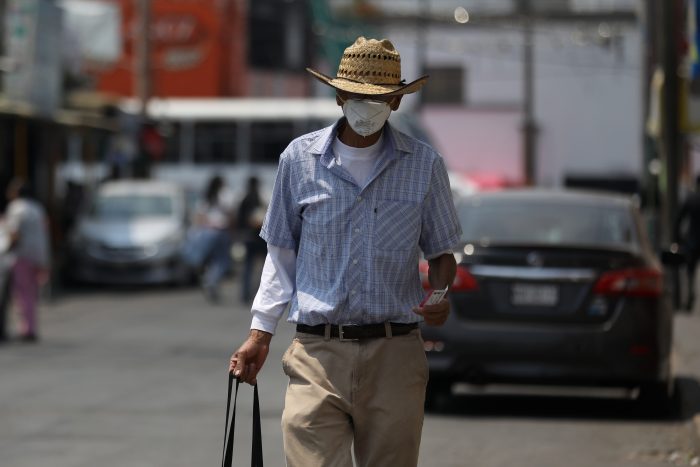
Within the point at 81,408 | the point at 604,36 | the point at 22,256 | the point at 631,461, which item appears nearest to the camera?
the point at 631,461

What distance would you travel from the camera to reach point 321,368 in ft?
16.9

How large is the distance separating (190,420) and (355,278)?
5911mm

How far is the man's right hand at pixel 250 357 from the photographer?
5145 millimetres

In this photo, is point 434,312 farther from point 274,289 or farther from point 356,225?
point 274,289

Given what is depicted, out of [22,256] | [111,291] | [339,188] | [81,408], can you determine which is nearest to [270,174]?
[111,291]

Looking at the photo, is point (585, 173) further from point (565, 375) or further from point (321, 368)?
point (321, 368)

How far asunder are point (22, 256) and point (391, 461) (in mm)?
13727

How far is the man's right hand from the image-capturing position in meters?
5.14

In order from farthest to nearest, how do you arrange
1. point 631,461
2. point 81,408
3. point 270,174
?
point 270,174, point 81,408, point 631,461

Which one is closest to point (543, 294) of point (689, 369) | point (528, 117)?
point (689, 369)

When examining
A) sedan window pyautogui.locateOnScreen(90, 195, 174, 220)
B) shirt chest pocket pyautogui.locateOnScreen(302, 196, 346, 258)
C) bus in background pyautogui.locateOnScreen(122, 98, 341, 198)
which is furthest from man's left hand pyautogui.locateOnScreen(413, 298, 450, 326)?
bus in background pyautogui.locateOnScreen(122, 98, 341, 198)

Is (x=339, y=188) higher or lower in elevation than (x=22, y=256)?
higher

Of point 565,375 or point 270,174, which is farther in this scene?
point 270,174

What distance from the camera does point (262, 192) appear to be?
39406mm
